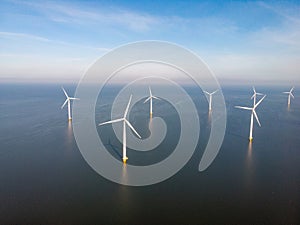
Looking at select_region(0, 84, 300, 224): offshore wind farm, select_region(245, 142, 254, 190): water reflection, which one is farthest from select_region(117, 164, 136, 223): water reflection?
select_region(245, 142, 254, 190): water reflection

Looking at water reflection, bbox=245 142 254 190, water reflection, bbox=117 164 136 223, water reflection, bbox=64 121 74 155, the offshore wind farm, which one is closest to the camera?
water reflection, bbox=117 164 136 223

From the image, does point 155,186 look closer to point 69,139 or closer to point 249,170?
point 249,170

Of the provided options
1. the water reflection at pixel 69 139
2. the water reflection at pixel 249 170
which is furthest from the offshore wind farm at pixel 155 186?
the water reflection at pixel 69 139

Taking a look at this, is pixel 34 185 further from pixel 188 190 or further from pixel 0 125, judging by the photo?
pixel 0 125

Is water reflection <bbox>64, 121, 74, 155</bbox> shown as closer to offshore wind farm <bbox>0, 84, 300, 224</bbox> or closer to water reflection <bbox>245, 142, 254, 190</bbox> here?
offshore wind farm <bbox>0, 84, 300, 224</bbox>

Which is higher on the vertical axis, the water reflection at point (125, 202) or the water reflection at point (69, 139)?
the water reflection at point (69, 139)

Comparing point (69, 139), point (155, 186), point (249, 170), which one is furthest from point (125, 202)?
point (69, 139)

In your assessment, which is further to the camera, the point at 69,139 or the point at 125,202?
the point at 69,139

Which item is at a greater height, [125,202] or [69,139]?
[69,139]

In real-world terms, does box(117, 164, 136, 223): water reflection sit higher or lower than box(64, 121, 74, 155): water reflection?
lower

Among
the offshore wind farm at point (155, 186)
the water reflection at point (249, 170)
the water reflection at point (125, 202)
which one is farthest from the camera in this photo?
the water reflection at point (249, 170)

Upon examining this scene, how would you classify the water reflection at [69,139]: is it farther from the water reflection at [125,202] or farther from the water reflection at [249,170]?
the water reflection at [249,170]

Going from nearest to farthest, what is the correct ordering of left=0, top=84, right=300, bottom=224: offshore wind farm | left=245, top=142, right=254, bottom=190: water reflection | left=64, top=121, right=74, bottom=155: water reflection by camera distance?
left=0, top=84, right=300, bottom=224: offshore wind farm → left=245, top=142, right=254, bottom=190: water reflection → left=64, top=121, right=74, bottom=155: water reflection

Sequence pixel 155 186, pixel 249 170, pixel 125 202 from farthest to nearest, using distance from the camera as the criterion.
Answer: pixel 249 170
pixel 155 186
pixel 125 202
